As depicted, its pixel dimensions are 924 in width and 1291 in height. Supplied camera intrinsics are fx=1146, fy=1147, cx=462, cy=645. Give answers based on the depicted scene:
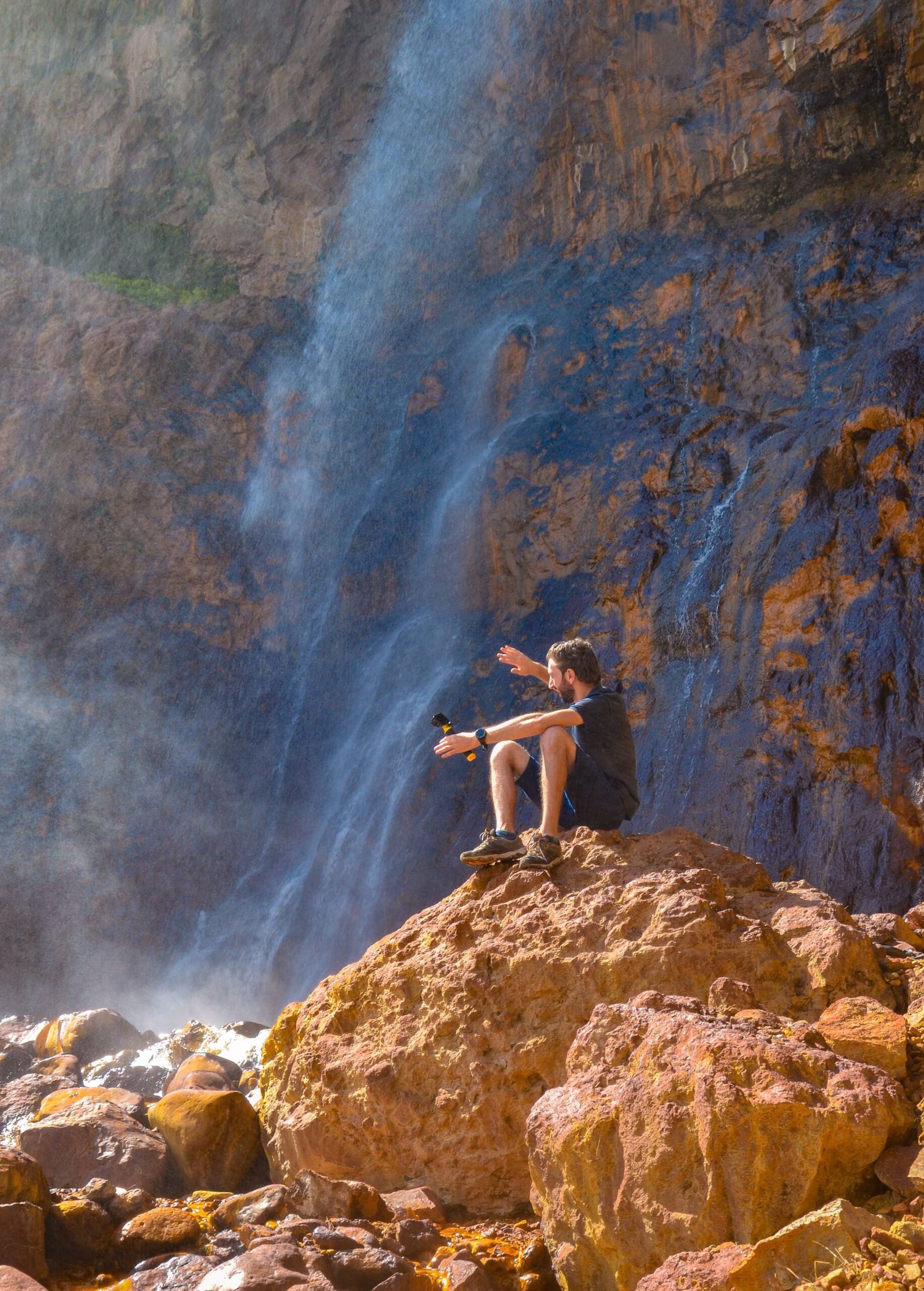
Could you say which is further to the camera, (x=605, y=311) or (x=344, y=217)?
(x=344, y=217)

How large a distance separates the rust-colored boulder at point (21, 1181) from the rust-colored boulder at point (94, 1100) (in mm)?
1461

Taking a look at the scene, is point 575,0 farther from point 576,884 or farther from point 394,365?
point 576,884

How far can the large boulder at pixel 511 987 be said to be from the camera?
13.3ft

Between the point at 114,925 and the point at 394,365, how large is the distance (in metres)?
10.4

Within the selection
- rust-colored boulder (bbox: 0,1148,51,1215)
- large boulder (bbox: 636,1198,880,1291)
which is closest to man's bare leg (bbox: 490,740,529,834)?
rust-colored boulder (bbox: 0,1148,51,1215)

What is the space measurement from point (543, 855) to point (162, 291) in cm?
1960

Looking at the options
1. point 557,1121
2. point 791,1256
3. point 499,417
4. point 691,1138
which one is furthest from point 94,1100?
point 499,417

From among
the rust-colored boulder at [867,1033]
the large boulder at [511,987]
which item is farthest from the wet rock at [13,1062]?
the rust-colored boulder at [867,1033]

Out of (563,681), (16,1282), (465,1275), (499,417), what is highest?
(499,417)

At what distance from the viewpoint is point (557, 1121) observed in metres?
3.27

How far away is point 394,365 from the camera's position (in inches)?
794

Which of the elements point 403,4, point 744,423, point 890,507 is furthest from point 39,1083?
point 403,4

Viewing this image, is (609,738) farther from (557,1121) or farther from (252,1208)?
(252,1208)

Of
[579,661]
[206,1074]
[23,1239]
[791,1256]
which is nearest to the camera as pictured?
[791,1256]
